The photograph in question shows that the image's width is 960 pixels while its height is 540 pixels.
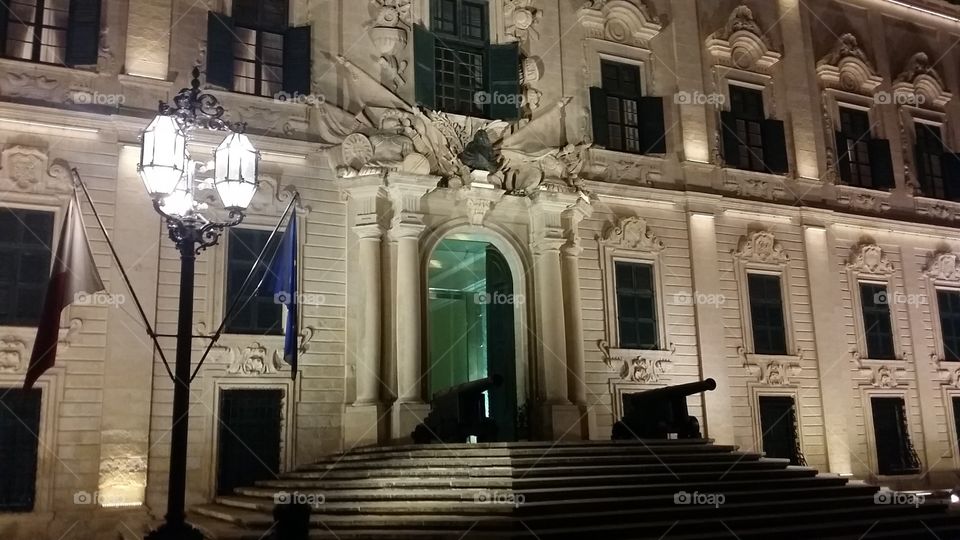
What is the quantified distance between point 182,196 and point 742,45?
14.8m

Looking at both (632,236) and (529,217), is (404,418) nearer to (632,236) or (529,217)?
(529,217)

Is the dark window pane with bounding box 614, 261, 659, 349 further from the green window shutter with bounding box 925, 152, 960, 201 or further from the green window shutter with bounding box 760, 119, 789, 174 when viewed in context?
the green window shutter with bounding box 925, 152, 960, 201

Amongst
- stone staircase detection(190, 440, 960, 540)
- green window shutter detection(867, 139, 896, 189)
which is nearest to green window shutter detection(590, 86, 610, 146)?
stone staircase detection(190, 440, 960, 540)

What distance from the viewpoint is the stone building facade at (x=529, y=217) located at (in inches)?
492

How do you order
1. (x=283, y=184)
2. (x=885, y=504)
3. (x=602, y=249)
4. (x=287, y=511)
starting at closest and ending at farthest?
(x=287, y=511) < (x=885, y=504) < (x=283, y=184) < (x=602, y=249)

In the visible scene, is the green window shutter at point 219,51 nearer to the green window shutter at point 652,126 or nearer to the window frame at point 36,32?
the window frame at point 36,32

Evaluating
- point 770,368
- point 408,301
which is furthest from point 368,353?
point 770,368

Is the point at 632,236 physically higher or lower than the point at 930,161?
lower

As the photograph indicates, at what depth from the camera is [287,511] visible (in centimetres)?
706

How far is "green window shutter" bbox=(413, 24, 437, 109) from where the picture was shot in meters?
15.2

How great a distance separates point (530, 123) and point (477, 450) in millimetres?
6880

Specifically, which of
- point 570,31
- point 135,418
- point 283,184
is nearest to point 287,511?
point 135,418

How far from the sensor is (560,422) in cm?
1484

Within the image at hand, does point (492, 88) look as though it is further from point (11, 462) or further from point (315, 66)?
point (11, 462)
